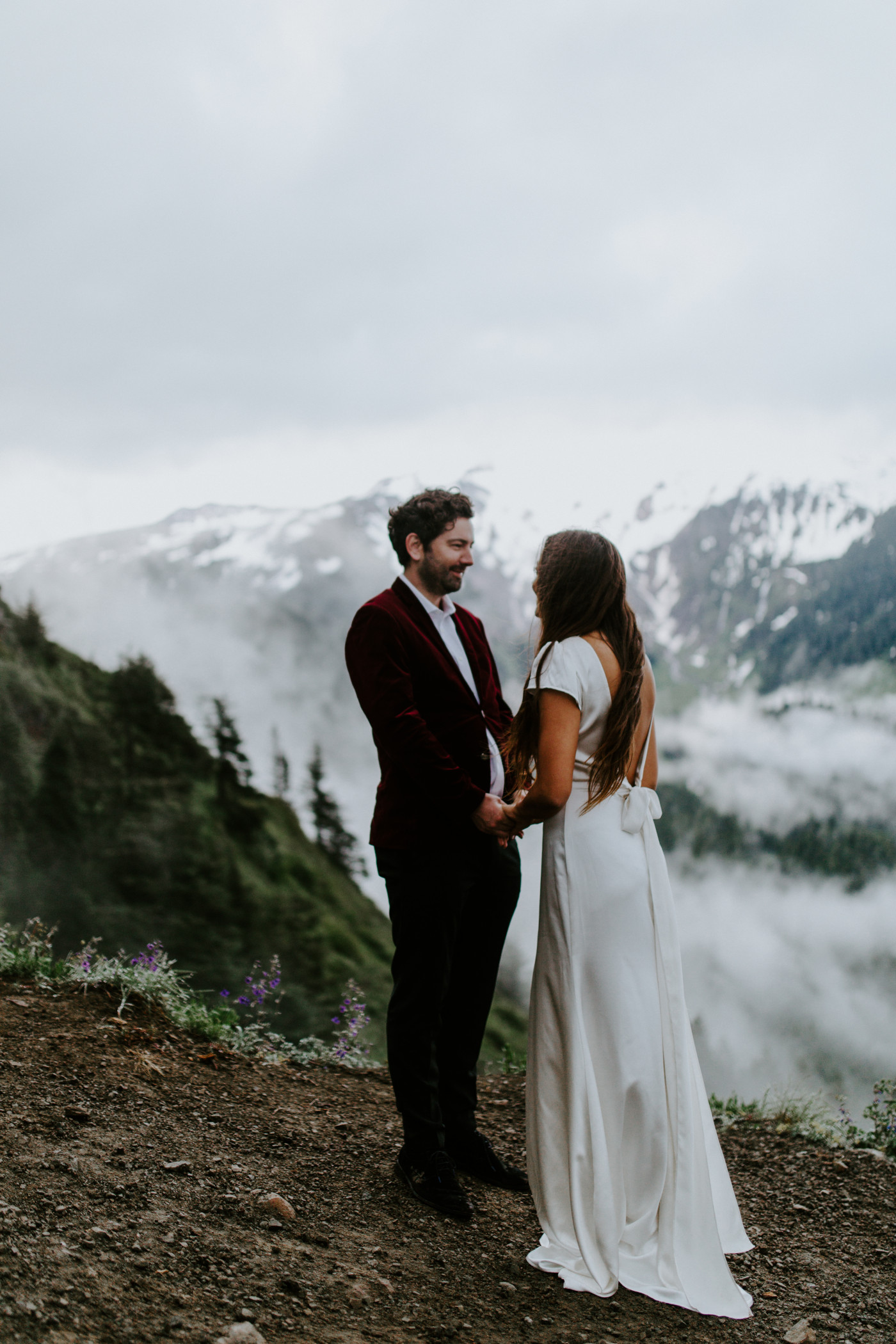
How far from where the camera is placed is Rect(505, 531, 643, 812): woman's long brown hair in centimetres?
276

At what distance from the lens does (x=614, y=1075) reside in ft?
8.80

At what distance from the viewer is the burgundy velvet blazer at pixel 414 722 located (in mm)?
3049

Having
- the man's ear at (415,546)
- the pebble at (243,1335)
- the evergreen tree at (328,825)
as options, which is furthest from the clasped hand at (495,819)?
the evergreen tree at (328,825)

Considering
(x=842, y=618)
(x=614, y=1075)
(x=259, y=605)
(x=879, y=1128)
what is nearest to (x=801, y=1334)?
(x=614, y=1075)

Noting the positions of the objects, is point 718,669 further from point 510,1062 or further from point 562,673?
point 562,673

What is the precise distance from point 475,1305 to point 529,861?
3259 centimetres

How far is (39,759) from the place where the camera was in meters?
15.4

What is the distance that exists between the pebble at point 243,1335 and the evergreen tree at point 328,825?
18.4 meters

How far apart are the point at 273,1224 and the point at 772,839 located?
199ft

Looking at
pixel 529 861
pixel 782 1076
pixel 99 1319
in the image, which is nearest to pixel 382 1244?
pixel 99 1319

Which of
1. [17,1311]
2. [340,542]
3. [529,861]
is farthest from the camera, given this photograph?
[340,542]

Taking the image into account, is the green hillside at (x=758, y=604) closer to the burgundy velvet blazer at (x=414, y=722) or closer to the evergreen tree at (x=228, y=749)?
the evergreen tree at (x=228, y=749)

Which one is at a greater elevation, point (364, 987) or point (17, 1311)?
point (17, 1311)

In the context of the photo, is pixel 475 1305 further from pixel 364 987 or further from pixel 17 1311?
pixel 364 987
